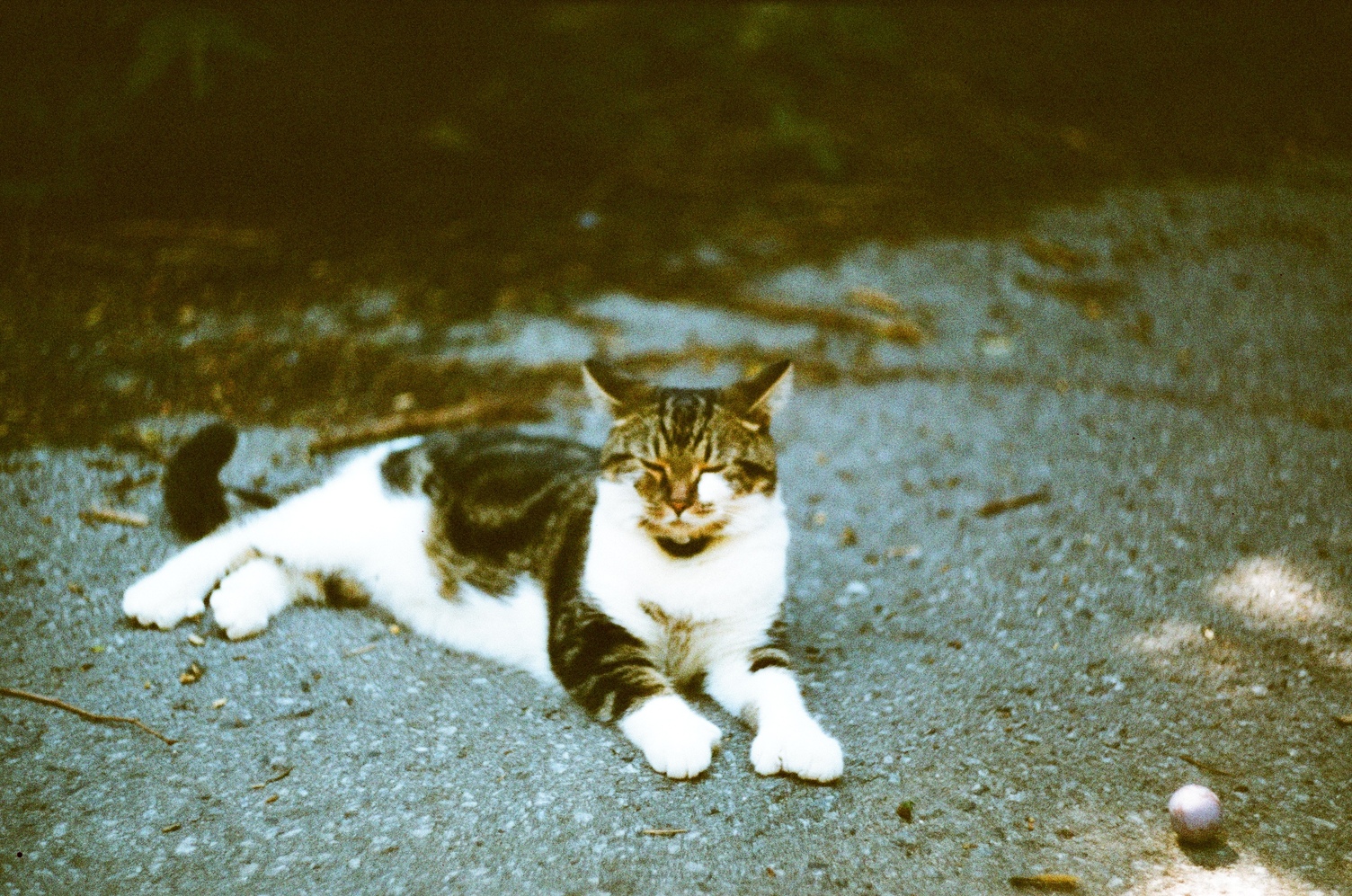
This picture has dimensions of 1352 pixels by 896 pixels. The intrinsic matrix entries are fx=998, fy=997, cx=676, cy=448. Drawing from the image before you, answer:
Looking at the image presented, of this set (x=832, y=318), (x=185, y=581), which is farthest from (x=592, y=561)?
(x=832, y=318)

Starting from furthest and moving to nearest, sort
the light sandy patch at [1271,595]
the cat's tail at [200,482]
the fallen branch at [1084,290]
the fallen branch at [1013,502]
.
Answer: the fallen branch at [1084,290] < the fallen branch at [1013,502] < the cat's tail at [200,482] < the light sandy patch at [1271,595]

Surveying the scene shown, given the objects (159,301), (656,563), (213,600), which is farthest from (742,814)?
(159,301)

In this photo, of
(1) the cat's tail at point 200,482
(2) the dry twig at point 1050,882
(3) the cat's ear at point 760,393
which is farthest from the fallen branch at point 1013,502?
(1) the cat's tail at point 200,482

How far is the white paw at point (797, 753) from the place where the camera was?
7.69 feet

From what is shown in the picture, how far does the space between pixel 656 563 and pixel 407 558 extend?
933mm

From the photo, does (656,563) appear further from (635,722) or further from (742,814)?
(742,814)

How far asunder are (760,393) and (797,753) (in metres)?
0.96

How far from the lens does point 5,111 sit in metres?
4.45

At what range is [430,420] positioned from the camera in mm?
4152

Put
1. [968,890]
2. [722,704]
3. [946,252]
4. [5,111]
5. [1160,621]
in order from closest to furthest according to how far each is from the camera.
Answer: [968,890], [722,704], [1160,621], [5,111], [946,252]

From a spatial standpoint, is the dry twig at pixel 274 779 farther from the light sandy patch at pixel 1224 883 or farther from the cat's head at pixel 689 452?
the light sandy patch at pixel 1224 883

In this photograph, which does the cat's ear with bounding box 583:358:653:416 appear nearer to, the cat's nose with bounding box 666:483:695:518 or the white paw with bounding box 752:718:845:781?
the cat's nose with bounding box 666:483:695:518

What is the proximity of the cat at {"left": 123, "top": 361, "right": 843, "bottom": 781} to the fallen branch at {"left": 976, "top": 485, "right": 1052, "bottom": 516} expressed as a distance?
1182 mm

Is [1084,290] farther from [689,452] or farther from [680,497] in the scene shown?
[680,497]
